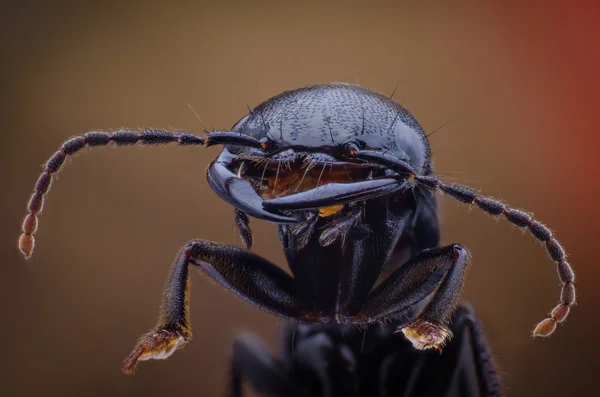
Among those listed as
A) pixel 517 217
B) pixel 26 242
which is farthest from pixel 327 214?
pixel 26 242

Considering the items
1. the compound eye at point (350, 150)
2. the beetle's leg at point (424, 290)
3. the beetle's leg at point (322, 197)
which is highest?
the compound eye at point (350, 150)

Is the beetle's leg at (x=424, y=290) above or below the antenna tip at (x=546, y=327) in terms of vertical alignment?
above

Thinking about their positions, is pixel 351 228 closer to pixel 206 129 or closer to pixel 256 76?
pixel 206 129

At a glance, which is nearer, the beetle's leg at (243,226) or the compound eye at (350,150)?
the compound eye at (350,150)

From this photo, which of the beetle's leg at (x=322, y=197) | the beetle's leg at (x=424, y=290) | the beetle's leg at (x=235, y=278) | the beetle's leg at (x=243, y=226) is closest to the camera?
the beetle's leg at (x=322, y=197)

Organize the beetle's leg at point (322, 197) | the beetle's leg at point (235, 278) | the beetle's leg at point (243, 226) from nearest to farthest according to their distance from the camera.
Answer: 1. the beetle's leg at point (322, 197)
2. the beetle's leg at point (235, 278)
3. the beetle's leg at point (243, 226)

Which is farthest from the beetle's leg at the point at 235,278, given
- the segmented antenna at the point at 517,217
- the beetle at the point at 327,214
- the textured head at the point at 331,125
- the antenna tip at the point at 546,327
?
the antenna tip at the point at 546,327

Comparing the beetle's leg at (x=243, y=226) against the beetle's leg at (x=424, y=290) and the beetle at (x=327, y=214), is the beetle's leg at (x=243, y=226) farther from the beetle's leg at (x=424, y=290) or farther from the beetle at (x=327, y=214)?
the beetle's leg at (x=424, y=290)

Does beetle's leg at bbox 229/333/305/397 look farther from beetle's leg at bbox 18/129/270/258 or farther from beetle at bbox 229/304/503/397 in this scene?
beetle's leg at bbox 18/129/270/258
